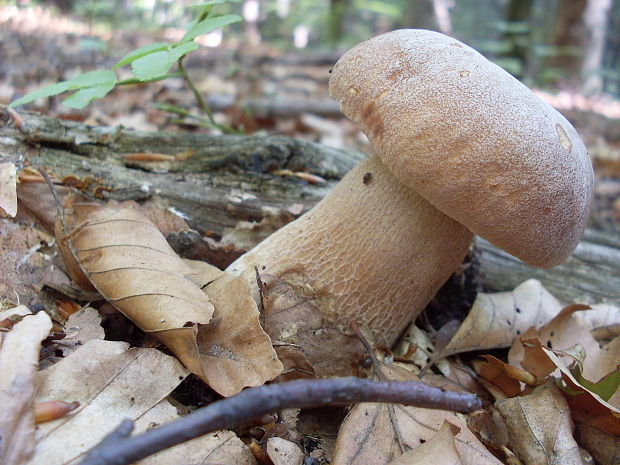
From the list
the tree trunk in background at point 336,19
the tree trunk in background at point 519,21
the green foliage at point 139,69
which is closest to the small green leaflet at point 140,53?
the green foliage at point 139,69

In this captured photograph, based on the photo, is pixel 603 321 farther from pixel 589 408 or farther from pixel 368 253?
pixel 368 253

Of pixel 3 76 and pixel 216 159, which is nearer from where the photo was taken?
pixel 216 159

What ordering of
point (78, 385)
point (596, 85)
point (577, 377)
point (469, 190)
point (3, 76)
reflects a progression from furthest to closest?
point (596, 85) < point (3, 76) < point (577, 377) < point (469, 190) < point (78, 385)

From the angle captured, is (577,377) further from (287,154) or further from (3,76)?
(3,76)

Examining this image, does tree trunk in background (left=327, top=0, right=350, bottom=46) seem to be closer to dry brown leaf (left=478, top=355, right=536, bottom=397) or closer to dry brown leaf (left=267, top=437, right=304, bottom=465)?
dry brown leaf (left=478, top=355, right=536, bottom=397)

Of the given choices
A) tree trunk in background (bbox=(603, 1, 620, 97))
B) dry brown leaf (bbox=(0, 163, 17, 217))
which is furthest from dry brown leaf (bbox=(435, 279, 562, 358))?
tree trunk in background (bbox=(603, 1, 620, 97))

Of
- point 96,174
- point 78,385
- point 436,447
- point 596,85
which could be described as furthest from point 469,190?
point 596,85

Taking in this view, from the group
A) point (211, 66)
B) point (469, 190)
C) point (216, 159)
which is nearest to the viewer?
point (469, 190)
